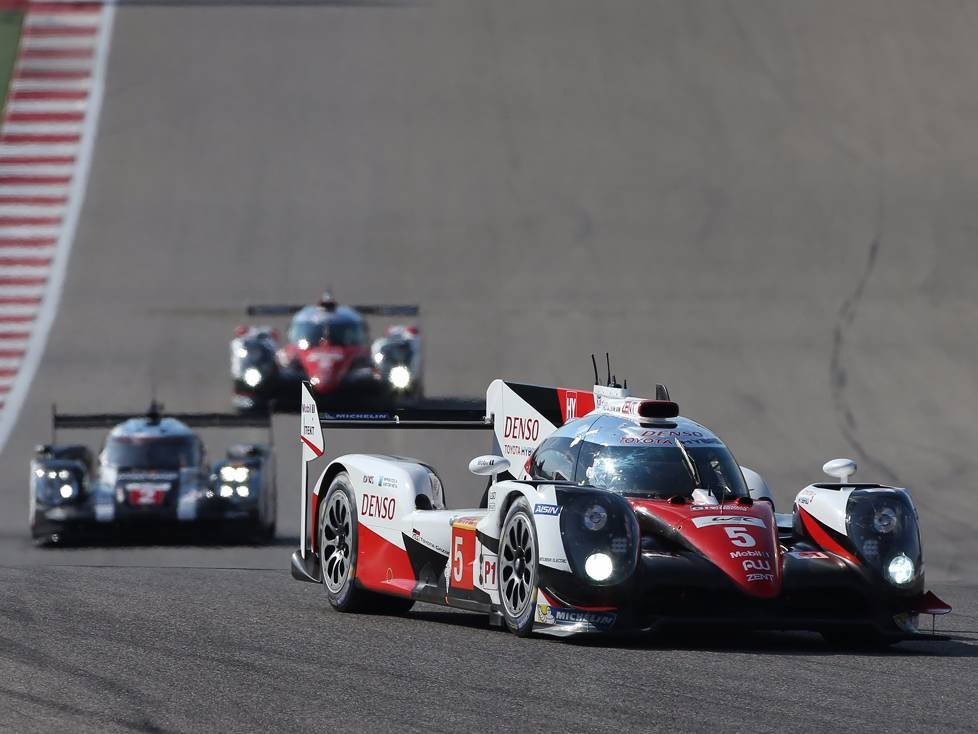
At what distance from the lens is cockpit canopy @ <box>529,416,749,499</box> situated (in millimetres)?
10641

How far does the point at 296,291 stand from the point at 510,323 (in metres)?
3.99

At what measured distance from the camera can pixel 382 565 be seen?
11.7 meters

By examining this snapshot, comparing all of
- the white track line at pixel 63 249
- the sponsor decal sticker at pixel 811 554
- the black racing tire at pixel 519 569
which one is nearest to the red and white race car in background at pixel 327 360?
the white track line at pixel 63 249

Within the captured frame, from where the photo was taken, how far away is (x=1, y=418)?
24.1 meters

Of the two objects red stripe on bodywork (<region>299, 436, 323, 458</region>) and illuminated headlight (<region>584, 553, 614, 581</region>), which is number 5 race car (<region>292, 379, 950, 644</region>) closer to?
illuminated headlight (<region>584, 553, 614, 581</region>)

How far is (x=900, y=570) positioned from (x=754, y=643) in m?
0.90

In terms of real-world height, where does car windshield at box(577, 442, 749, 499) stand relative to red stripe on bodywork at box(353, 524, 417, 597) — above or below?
above

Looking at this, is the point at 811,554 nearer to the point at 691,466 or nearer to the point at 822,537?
the point at 822,537

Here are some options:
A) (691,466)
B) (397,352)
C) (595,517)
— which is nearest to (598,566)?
(595,517)

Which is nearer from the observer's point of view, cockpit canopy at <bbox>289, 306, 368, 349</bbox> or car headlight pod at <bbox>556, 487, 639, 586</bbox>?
car headlight pod at <bbox>556, 487, 639, 586</bbox>

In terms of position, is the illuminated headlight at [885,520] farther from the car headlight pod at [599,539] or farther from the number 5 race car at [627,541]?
the car headlight pod at [599,539]

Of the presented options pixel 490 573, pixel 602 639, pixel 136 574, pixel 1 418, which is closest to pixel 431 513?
pixel 490 573

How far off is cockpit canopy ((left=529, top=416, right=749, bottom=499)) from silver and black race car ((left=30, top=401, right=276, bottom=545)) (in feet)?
21.8

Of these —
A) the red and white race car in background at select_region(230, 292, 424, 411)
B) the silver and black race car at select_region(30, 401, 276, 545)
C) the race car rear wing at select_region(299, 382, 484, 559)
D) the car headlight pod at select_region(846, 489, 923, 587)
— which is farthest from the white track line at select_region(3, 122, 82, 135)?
the car headlight pod at select_region(846, 489, 923, 587)
